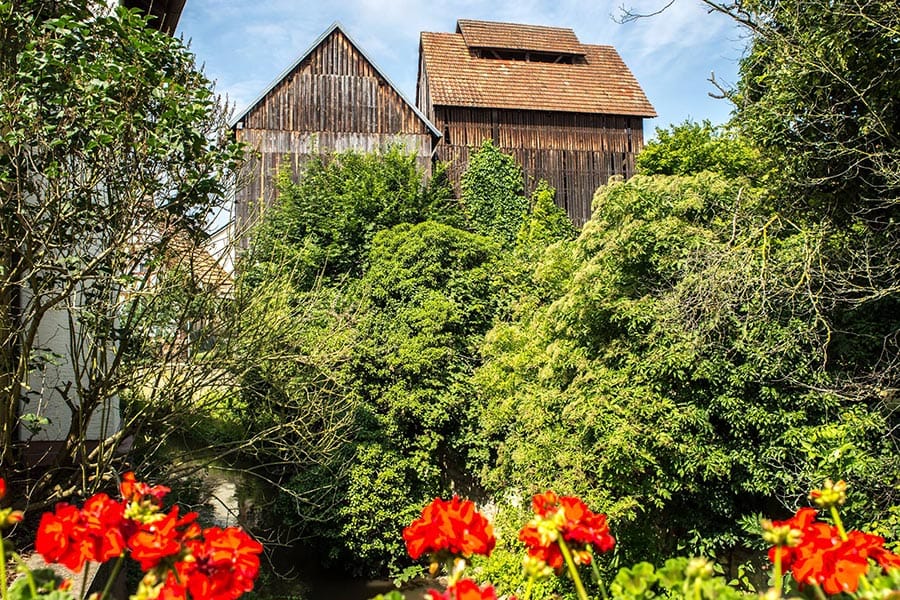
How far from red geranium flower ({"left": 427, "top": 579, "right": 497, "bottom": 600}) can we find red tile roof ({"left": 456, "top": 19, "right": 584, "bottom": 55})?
2467 centimetres

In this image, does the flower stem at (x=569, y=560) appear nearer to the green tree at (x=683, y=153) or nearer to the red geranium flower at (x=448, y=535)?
the red geranium flower at (x=448, y=535)

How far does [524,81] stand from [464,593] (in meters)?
23.8

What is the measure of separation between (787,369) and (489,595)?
27.2 feet

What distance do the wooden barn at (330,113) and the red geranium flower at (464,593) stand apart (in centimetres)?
1926

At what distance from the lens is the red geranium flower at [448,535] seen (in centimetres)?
208

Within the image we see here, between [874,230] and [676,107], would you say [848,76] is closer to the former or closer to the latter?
[874,230]

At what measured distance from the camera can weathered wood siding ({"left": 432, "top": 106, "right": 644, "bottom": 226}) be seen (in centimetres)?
2248

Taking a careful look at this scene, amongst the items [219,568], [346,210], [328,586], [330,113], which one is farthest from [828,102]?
[330,113]

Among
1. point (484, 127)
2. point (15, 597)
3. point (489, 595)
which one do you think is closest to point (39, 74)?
point (15, 597)

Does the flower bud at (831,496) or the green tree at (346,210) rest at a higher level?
the green tree at (346,210)

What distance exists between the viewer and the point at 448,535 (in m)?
2.08

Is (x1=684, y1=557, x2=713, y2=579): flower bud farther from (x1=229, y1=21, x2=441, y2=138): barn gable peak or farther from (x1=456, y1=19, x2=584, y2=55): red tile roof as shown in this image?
(x1=456, y1=19, x2=584, y2=55): red tile roof

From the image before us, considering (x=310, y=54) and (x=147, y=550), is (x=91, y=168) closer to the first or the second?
(x=147, y=550)

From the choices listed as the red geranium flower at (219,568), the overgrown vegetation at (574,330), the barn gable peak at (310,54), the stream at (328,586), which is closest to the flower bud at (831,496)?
the red geranium flower at (219,568)
